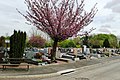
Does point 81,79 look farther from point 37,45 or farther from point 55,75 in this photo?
point 37,45

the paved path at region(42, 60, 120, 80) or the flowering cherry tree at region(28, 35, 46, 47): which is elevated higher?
the flowering cherry tree at region(28, 35, 46, 47)

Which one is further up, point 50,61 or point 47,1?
point 47,1

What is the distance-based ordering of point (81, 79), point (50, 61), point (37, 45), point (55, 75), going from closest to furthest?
point (81, 79), point (55, 75), point (50, 61), point (37, 45)

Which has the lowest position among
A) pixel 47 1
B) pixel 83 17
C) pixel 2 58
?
pixel 2 58

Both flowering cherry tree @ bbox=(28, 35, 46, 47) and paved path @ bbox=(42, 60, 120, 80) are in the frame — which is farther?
flowering cherry tree @ bbox=(28, 35, 46, 47)

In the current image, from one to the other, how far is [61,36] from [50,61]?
2.95 metres

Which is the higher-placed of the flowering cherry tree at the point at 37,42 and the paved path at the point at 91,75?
the flowering cherry tree at the point at 37,42

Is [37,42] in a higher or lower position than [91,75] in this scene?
higher

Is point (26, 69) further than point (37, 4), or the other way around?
point (37, 4)

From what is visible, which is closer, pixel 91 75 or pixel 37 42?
pixel 91 75

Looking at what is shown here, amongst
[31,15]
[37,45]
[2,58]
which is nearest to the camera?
[2,58]

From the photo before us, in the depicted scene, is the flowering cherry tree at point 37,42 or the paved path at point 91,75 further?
the flowering cherry tree at point 37,42

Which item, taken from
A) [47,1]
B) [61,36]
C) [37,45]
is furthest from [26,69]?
[37,45]

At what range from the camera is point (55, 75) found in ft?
54.2
